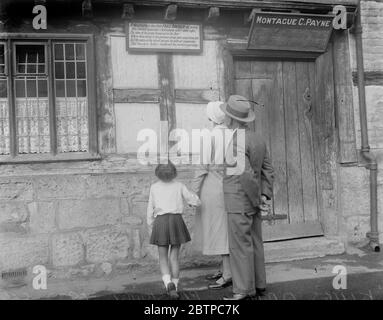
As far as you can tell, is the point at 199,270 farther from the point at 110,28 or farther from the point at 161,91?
the point at 110,28

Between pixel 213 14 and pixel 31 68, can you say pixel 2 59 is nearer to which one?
pixel 31 68

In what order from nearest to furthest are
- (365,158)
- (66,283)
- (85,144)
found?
(66,283) < (85,144) < (365,158)

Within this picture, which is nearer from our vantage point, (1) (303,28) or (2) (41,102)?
(2) (41,102)

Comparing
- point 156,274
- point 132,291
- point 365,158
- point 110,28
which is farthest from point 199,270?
point 110,28

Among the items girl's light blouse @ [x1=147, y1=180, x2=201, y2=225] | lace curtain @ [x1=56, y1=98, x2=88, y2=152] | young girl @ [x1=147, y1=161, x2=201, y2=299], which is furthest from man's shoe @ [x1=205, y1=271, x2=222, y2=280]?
lace curtain @ [x1=56, y1=98, x2=88, y2=152]

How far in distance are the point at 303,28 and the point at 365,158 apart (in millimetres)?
1772

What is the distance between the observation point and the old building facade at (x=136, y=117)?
5211 mm

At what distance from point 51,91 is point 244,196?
2.52 metres

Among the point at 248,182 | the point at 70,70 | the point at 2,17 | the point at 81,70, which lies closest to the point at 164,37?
the point at 81,70

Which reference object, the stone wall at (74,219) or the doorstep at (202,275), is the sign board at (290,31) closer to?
the stone wall at (74,219)

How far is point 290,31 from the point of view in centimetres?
581

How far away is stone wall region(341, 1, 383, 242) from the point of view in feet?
19.7

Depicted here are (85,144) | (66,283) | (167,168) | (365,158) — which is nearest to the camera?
(167,168)

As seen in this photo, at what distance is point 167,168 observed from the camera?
4.52 meters
